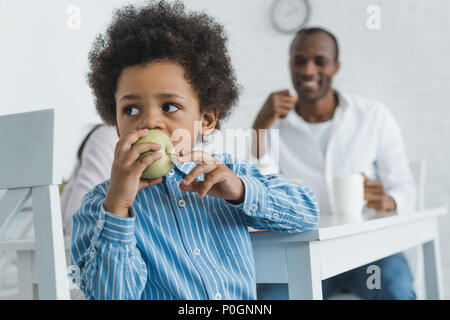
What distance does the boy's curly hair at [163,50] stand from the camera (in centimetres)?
60

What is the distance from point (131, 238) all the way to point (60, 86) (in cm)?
45

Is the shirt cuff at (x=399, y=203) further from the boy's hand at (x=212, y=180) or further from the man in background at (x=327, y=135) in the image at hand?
the boy's hand at (x=212, y=180)

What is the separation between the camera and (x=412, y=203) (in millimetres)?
1342

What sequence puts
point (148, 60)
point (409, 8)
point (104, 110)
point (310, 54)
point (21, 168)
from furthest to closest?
point (310, 54)
point (409, 8)
point (104, 110)
point (148, 60)
point (21, 168)

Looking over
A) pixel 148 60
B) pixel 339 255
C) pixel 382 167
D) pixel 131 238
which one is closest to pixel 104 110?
pixel 148 60

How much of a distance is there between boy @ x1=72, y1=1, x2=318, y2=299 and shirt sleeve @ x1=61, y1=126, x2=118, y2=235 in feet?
1.14

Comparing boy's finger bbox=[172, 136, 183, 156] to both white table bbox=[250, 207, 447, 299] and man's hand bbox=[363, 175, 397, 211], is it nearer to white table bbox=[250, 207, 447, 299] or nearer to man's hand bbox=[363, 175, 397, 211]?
white table bbox=[250, 207, 447, 299]

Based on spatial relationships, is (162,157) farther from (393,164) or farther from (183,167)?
(393,164)

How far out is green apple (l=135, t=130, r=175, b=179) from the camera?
1.62 feet

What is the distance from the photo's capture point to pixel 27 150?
1.28 ft

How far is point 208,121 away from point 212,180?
0.57 ft

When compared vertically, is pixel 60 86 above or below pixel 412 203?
above

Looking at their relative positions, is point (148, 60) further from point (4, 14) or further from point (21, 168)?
point (4, 14)

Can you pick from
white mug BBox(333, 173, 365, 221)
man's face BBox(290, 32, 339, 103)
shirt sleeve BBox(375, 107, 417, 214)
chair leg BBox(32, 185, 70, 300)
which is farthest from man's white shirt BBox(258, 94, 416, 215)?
chair leg BBox(32, 185, 70, 300)
